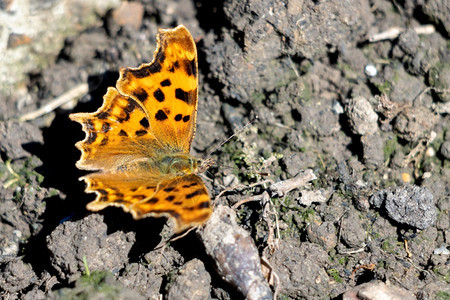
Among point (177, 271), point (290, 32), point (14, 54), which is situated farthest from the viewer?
point (14, 54)

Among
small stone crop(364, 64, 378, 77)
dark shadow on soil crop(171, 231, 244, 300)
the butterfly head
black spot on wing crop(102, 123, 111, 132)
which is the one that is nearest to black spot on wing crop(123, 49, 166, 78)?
black spot on wing crop(102, 123, 111, 132)

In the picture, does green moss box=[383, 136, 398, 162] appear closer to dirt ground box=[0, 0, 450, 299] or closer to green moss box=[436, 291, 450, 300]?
dirt ground box=[0, 0, 450, 299]

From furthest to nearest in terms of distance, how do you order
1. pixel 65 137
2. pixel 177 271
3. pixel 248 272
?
pixel 65 137 < pixel 177 271 < pixel 248 272

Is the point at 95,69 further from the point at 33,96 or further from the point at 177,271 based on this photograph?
the point at 177,271

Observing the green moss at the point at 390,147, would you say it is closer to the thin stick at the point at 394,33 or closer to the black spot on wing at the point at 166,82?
the thin stick at the point at 394,33

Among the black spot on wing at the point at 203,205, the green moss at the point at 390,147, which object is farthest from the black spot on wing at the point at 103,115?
the green moss at the point at 390,147

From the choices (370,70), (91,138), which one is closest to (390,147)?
(370,70)

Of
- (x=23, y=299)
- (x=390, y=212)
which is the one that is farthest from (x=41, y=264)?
Result: (x=390, y=212)

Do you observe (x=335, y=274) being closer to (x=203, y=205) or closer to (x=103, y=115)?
(x=203, y=205)
